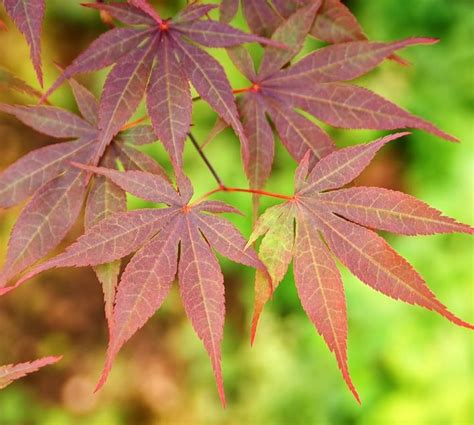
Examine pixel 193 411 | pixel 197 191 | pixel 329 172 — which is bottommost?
pixel 193 411

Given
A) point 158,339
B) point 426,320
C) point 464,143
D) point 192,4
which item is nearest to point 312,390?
point 426,320

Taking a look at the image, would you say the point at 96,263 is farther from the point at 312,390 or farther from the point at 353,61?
the point at 312,390

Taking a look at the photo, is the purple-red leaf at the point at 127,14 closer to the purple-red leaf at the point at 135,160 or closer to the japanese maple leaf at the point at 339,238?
the purple-red leaf at the point at 135,160

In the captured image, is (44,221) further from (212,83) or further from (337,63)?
(337,63)

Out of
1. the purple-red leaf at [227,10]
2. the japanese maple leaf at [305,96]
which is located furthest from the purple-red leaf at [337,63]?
the purple-red leaf at [227,10]

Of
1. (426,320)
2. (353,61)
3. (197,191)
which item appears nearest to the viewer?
(353,61)

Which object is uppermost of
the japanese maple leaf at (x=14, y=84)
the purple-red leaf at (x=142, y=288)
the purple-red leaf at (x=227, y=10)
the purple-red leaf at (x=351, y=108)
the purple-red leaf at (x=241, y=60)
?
the purple-red leaf at (x=227, y=10)
